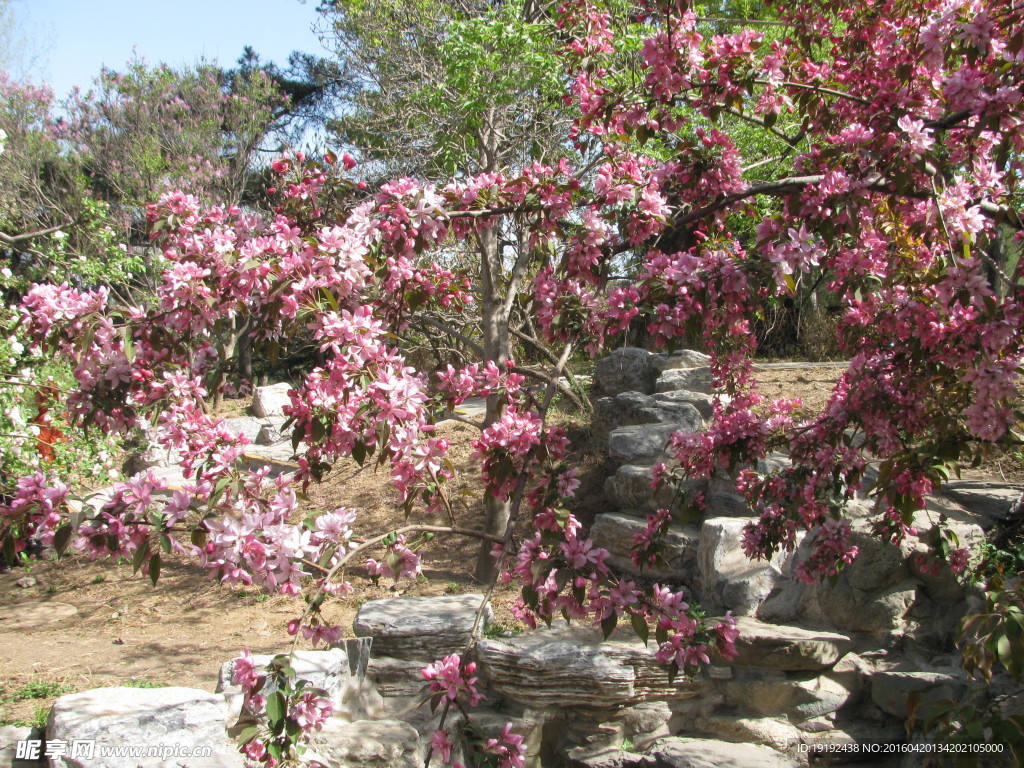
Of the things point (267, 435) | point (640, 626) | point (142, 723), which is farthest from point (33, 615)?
point (640, 626)

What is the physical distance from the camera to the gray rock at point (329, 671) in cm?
320

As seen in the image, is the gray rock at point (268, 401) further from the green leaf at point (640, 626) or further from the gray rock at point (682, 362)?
the green leaf at point (640, 626)

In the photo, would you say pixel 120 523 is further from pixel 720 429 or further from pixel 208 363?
pixel 720 429

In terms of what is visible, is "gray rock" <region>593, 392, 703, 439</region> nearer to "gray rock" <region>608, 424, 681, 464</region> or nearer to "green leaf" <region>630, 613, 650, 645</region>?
"gray rock" <region>608, 424, 681, 464</region>

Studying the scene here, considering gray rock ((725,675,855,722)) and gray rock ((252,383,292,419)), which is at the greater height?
gray rock ((252,383,292,419))

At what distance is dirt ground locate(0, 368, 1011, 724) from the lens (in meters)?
4.07

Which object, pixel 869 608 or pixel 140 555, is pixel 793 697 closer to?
pixel 869 608

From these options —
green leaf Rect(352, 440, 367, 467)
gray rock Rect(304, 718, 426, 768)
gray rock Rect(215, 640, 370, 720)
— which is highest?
green leaf Rect(352, 440, 367, 467)

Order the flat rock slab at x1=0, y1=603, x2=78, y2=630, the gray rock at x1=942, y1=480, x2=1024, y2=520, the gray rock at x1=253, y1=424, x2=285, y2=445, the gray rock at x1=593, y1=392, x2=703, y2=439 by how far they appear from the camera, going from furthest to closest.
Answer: the gray rock at x1=253, y1=424, x2=285, y2=445
the gray rock at x1=593, y1=392, x2=703, y2=439
the flat rock slab at x1=0, y1=603, x2=78, y2=630
the gray rock at x1=942, y1=480, x2=1024, y2=520

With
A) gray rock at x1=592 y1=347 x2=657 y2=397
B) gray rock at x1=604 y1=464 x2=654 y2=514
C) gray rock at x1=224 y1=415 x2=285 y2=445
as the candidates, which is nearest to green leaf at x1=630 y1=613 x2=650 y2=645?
gray rock at x1=604 y1=464 x2=654 y2=514

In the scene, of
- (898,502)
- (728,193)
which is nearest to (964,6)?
(728,193)

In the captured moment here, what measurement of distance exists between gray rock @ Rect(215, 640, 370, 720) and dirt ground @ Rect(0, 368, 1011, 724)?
18.6 inches

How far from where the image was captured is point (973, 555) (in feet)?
11.8

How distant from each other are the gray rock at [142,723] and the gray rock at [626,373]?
15.5 feet
